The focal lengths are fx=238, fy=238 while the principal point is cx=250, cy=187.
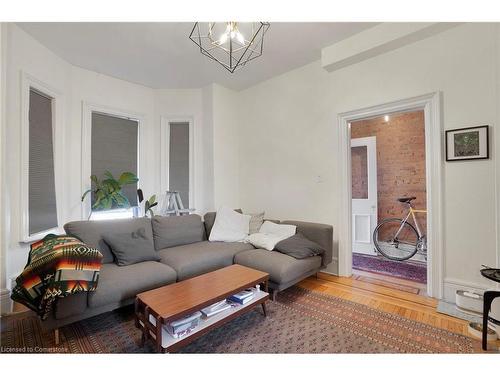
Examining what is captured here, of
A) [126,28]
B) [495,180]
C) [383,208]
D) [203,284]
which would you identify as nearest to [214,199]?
[203,284]

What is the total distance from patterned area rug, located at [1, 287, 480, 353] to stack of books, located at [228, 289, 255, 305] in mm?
221

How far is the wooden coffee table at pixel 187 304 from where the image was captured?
1532 mm

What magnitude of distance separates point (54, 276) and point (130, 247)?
0.77 metres

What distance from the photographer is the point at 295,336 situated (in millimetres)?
1876

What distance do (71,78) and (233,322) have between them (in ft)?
12.4

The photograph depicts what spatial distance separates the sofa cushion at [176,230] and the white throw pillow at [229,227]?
213 mm

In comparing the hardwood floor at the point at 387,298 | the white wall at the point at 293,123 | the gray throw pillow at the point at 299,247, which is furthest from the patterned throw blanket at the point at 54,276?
the hardwood floor at the point at 387,298

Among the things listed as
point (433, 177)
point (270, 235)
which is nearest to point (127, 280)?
point (270, 235)

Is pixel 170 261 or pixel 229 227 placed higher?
pixel 229 227

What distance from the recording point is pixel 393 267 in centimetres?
354

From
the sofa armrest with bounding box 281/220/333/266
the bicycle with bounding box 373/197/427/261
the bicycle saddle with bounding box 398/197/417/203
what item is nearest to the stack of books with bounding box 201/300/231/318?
the sofa armrest with bounding box 281/220/333/266

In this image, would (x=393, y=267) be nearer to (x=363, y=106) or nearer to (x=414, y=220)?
(x=414, y=220)

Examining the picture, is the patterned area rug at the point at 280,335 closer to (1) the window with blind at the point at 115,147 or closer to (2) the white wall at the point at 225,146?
(1) the window with blind at the point at 115,147

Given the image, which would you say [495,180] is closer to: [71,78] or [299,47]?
[299,47]
